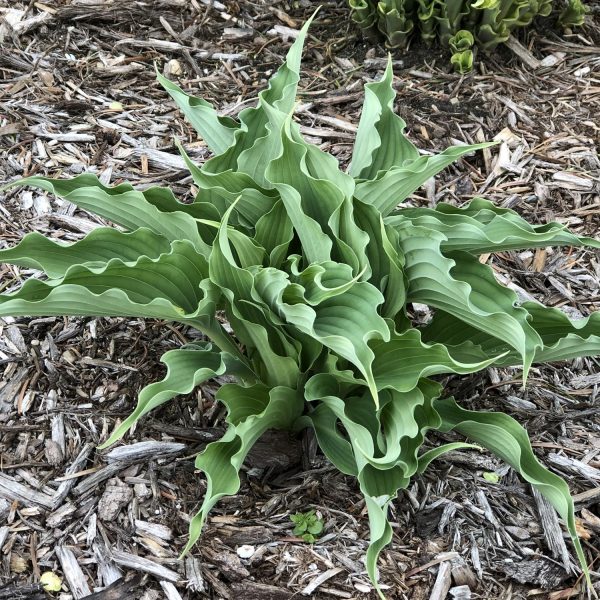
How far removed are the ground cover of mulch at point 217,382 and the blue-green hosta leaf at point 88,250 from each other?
0.59 meters

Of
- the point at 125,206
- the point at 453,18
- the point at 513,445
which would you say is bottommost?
the point at 513,445

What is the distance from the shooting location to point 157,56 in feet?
12.7

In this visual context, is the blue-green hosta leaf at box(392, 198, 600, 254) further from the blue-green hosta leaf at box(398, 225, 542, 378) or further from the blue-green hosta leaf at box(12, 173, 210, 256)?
the blue-green hosta leaf at box(12, 173, 210, 256)

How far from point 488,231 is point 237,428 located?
858 mm

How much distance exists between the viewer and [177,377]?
2020mm

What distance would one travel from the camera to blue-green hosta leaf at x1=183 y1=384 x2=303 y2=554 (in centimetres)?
190

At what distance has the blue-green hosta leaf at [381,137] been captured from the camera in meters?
2.32

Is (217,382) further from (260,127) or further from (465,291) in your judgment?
(465,291)

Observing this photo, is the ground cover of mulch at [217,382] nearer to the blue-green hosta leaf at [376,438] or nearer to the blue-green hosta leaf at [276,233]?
the blue-green hosta leaf at [376,438]

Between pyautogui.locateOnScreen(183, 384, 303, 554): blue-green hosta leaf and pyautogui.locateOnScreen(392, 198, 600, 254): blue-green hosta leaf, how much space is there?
0.57 meters

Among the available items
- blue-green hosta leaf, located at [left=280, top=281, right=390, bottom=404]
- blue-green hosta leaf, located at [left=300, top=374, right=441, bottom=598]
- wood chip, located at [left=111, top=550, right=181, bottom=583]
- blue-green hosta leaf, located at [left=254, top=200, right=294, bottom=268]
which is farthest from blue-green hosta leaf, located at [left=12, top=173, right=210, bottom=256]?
wood chip, located at [left=111, top=550, right=181, bottom=583]

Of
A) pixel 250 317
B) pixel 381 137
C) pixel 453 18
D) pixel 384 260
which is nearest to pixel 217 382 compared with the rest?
pixel 250 317

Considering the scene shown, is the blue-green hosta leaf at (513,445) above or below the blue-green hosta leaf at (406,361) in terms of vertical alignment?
below

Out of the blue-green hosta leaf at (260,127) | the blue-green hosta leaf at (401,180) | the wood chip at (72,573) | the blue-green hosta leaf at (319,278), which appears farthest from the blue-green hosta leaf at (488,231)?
the wood chip at (72,573)
